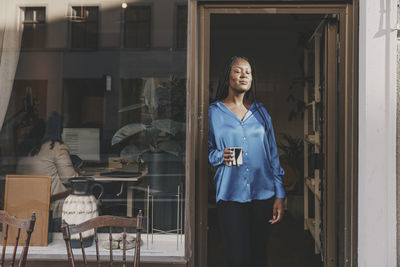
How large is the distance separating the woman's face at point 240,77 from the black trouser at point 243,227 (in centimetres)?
80

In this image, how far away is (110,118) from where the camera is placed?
11.6ft

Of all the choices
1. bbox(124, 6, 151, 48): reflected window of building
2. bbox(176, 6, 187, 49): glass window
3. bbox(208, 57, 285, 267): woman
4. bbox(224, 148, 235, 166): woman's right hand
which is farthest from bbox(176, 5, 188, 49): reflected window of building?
bbox(224, 148, 235, 166): woman's right hand

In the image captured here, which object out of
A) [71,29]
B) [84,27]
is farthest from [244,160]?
[71,29]

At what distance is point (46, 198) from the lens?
9.73 ft

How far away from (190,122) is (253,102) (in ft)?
1.69

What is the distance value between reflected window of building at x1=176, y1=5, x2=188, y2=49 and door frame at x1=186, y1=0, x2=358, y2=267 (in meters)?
0.20

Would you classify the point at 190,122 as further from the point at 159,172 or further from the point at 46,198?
the point at 46,198

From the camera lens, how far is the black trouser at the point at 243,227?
2.72m

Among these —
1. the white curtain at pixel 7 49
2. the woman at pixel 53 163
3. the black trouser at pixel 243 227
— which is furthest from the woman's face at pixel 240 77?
the white curtain at pixel 7 49

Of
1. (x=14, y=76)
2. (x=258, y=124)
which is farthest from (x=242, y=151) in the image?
(x=14, y=76)

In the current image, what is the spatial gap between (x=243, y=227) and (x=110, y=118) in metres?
1.56

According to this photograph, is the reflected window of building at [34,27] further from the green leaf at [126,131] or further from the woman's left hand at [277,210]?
the woman's left hand at [277,210]

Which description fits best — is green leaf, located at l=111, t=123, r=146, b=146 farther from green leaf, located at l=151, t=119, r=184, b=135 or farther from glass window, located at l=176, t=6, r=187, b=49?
glass window, located at l=176, t=6, r=187, b=49

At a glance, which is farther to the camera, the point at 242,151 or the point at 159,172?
the point at 159,172
